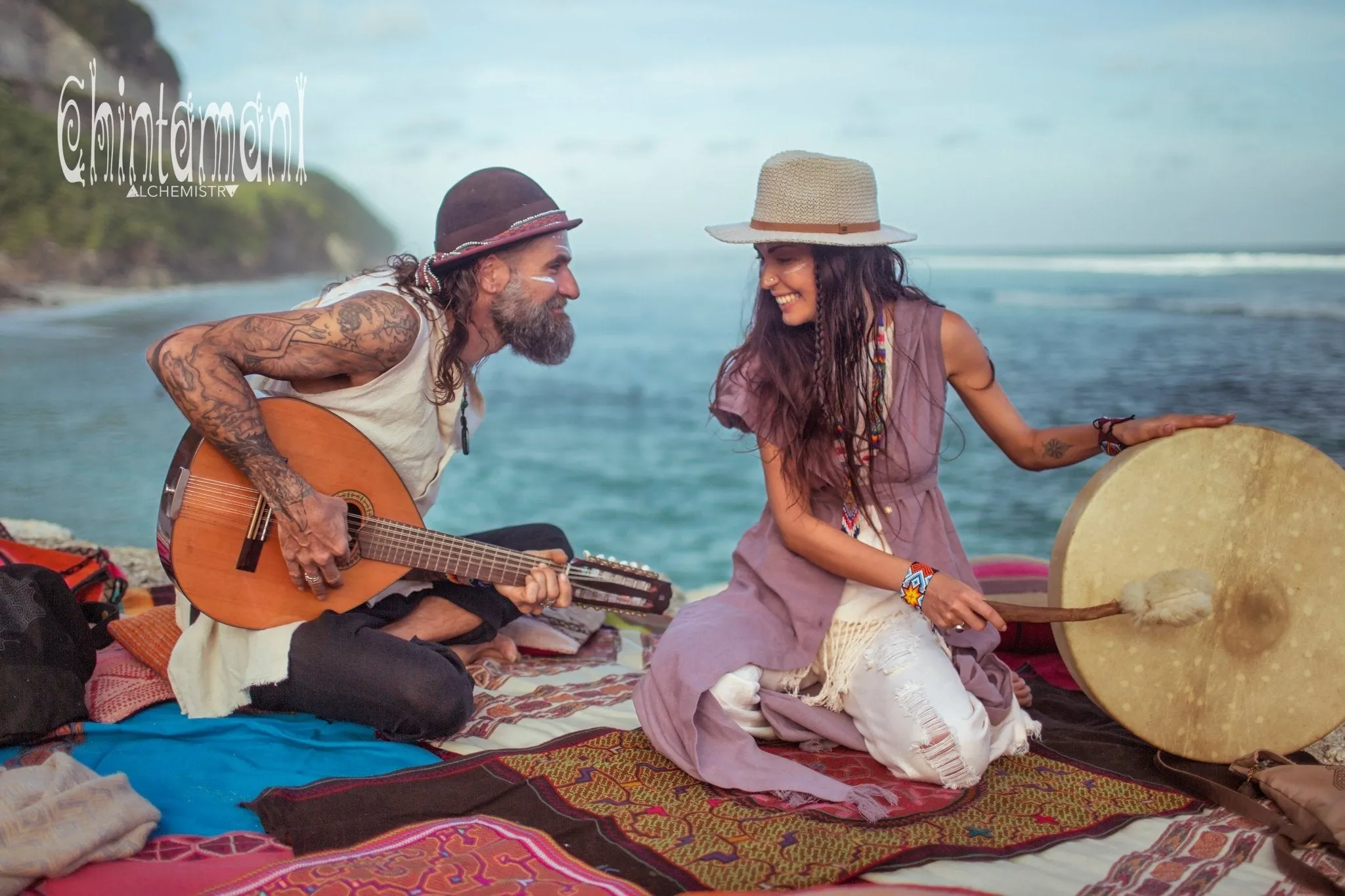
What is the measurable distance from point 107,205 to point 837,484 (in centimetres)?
811

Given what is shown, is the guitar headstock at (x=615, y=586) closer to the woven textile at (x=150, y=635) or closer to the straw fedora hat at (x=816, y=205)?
the straw fedora hat at (x=816, y=205)

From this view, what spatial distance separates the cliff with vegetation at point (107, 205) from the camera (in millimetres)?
7867

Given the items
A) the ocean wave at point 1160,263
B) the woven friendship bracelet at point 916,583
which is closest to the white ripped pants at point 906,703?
the woven friendship bracelet at point 916,583

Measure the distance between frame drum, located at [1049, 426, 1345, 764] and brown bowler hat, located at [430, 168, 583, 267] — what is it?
69.8 inches

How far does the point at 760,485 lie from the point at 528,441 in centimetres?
276

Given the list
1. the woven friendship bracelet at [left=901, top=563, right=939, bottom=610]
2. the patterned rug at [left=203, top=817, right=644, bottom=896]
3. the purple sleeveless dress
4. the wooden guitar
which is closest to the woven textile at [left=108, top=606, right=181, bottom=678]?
the wooden guitar

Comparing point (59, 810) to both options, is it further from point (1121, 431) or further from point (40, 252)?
point (40, 252)

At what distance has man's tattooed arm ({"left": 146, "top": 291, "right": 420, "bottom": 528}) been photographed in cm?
305

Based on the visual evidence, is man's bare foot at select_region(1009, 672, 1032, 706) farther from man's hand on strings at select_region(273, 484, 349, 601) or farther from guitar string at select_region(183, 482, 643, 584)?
man's hand on strings at select_region(273, 484, 349, 601)

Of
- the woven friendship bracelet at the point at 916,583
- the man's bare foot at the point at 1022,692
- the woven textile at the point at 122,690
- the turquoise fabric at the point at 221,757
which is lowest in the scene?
the turquoise fabric at the point at 221,757

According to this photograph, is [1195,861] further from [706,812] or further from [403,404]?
[403,404]

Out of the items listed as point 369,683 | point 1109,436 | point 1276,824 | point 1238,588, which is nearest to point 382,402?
point 369,683

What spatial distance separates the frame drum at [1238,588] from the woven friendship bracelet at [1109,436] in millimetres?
108

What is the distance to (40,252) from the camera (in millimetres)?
8695
